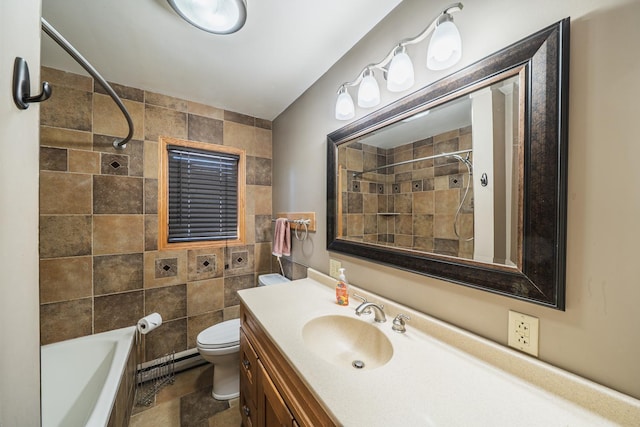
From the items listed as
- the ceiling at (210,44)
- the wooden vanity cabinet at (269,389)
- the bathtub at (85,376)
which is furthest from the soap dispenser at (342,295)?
the ceiling at (210,44)

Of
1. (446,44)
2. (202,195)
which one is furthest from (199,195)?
(446,44)

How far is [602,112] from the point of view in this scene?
0.57 metres

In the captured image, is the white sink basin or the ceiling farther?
the ceiling

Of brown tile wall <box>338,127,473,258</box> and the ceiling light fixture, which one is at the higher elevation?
the ceiling light fixture

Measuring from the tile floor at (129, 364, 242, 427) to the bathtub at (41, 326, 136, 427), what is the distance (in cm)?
14

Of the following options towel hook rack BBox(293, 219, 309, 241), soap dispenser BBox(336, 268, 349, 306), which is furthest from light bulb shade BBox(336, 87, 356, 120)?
soap dispenser BBox(336, 268, 349, 306)

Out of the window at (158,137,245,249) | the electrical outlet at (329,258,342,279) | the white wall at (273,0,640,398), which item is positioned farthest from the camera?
the window at (158,137,245,249)

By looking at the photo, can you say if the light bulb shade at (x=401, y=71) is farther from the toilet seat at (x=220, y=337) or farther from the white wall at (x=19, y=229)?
the toilet seat at (x=220, y=337)

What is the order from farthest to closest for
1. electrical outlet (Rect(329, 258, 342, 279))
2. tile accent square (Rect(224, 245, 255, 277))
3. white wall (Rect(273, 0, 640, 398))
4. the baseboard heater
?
tile accent square (Rect(224, 245, 255, 277)) < the baseboard heater < electrical outlet (Rect(329, 258, 342, 279)) < white wall (Rect(273, 0, 640, 398))

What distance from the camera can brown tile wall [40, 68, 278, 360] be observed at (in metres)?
1.53

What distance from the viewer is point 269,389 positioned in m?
0.91

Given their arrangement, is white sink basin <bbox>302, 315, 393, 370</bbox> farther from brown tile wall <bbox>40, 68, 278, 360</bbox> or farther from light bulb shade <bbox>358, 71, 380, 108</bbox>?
brown tile wall <bbox>40, 68, 278, 360</bbox>

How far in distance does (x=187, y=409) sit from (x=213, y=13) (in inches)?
94.8

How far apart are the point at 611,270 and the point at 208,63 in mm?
2086
